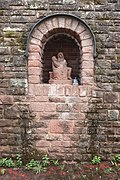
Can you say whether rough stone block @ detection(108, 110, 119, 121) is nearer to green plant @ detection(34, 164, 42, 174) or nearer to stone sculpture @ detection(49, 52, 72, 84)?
stone sculpture @ detection(49, 52, 72, 84)

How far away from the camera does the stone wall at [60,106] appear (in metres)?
4.32

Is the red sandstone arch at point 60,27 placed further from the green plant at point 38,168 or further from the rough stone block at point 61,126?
the green plant at point 38,168

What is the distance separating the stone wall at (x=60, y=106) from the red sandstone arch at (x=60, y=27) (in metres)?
0.11

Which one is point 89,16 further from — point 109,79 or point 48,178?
point 48,178

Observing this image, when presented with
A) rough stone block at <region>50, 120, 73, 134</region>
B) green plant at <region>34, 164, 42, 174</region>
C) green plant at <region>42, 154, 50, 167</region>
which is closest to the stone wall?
rough stone block at <region>50, 120, 73, 134</region>

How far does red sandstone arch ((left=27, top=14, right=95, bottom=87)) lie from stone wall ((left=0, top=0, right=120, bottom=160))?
0.36 feet

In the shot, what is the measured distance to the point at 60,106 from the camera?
171 inches

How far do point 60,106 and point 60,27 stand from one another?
1.61 metres

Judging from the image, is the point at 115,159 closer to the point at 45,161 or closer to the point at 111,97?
the point at 111,97

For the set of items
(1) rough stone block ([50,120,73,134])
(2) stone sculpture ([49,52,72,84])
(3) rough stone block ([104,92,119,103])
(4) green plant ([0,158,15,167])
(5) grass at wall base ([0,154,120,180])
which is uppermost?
(2) stone sculpture ([49,52,72,84])

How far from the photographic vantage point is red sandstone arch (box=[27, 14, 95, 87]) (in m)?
4.36

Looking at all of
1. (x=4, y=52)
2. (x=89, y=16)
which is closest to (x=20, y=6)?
(x=4, y=52)

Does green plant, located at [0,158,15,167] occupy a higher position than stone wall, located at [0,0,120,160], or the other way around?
stone wall, located at [0,0,120,160]

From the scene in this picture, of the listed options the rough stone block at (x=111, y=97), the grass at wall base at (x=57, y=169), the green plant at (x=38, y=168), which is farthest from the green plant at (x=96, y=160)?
the rough stone block at (x=111, y=97)
